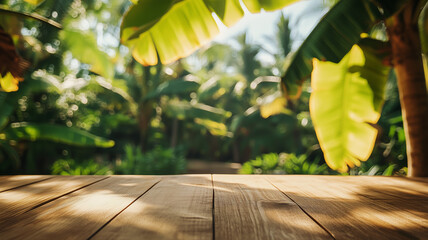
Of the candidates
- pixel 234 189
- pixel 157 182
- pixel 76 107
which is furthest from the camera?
pixel 76 107

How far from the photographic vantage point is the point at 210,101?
1716cm

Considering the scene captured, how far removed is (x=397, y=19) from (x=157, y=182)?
201 cm

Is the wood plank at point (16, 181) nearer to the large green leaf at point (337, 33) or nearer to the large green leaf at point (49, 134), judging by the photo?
the large green leaf at point (337, 33)

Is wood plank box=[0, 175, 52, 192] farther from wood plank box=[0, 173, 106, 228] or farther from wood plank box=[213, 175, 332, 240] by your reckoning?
wood plank box=[213, 175, 332, 240]

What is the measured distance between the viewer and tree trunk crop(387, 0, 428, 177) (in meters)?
1.86

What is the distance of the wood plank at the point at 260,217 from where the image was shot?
672 millimetres

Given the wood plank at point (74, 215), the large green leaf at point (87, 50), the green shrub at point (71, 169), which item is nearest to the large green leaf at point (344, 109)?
the wood plank at point (74, 215)

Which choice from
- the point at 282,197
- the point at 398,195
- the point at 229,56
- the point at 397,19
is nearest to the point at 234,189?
the point at 282,197

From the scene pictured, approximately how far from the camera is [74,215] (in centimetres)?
80

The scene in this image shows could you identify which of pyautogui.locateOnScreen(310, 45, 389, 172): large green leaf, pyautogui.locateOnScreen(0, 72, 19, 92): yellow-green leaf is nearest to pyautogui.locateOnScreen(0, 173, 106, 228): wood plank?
pyautogui.locateOnScreen(0, 72, 19, 92): yellow-green leaf

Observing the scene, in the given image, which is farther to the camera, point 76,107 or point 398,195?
point 76,107

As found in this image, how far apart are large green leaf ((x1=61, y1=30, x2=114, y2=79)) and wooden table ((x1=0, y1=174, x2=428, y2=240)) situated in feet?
15.7

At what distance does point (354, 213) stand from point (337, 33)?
1478 millimetres

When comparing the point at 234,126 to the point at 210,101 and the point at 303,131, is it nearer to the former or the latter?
the point at 303,131
